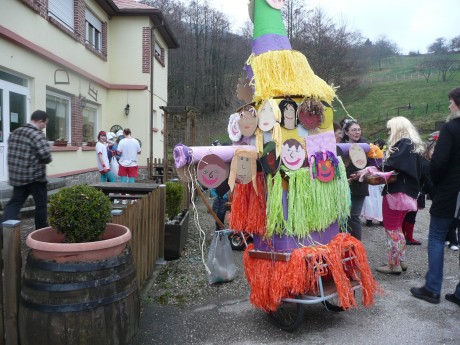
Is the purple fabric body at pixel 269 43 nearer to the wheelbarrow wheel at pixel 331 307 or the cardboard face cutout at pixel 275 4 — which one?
the cardboard face cutout at pixel 275 4

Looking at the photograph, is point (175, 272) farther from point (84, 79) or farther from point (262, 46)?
point (84, 79)

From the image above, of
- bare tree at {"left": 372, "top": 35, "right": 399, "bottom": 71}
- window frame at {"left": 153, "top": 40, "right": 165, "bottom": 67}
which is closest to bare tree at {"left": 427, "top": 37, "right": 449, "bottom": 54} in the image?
bare tree at {"left": 372, "top": 35, "right": 399, "bottom": 71}

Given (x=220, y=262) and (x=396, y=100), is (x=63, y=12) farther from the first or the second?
(x=396, y=100)

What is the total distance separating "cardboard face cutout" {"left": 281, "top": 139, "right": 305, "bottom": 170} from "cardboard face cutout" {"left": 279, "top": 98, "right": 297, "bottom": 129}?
0.13m

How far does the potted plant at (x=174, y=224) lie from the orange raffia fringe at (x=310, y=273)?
6.51 feet

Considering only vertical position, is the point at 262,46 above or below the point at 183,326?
above

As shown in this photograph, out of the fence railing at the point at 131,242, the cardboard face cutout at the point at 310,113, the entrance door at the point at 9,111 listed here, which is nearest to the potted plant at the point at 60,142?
the entrance door at the point at 9,111

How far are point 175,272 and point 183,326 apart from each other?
1402 mm

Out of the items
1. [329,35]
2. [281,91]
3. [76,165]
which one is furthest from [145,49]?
[281,91]

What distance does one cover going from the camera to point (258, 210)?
3.12m

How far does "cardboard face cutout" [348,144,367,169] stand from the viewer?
11.7 feet

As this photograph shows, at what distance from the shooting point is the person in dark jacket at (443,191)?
3348 millimetres

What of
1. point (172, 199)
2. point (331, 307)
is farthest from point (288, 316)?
point (172, 199)

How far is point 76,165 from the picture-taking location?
1110cm
